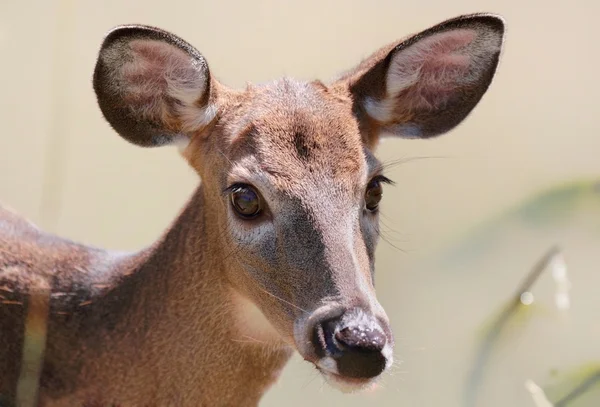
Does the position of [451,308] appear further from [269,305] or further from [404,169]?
[269,305]

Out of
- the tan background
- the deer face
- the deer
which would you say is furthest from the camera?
the tan background

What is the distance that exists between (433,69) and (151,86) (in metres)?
1.15

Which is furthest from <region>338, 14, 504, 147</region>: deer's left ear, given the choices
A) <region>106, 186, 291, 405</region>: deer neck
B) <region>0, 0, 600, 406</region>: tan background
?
<region>0, 0, 600, 406</region>: tan background

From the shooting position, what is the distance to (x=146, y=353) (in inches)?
164

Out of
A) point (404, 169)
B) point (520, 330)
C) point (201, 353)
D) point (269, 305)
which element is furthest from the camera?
point (404, 169)

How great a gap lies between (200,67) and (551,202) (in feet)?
9.87

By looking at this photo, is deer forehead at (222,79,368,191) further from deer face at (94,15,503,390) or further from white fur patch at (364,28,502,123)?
white fur patch at (364,28,502,123)

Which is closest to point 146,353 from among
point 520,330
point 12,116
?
point 520,330

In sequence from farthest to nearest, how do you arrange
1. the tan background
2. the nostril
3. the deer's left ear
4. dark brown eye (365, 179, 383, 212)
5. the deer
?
1. the tan background
2. the deer's left ear
3. dark brown eye (365, 179, 383, 212)
4. the deer
5. the nostril

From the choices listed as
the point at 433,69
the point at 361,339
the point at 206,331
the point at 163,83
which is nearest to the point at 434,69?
the point at 433,69

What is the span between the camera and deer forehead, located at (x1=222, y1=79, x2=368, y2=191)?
→ 12.0 ft

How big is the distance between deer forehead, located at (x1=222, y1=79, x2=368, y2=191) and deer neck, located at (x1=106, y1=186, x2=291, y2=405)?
33 cm

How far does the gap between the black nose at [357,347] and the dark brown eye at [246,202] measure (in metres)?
0.61

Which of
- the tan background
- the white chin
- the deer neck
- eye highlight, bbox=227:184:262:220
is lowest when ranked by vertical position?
the tan background
